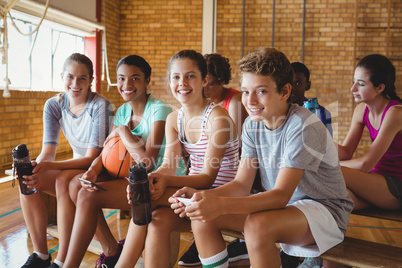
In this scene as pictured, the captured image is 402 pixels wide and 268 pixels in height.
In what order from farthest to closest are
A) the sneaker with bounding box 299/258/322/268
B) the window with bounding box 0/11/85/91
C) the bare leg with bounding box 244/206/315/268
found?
the window with bounding box 0/11/85/91 → the sneaker with bounding box 299/258/322/268 → the bare leg with bounding box 244/206/315/268

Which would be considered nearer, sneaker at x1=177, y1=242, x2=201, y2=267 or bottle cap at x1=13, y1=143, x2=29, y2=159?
bottle cap at x1=13, y1=143, x2=29, y2=159

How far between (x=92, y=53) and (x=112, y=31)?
809 millimetres

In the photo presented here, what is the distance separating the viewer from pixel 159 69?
286 inches

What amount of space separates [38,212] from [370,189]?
1.64 m

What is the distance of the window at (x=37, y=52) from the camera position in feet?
15.6

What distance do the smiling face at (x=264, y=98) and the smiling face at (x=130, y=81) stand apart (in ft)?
2.62

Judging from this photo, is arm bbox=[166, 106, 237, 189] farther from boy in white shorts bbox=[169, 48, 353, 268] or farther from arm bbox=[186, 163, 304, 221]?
arm bbox=[186, 163, 304, 221]

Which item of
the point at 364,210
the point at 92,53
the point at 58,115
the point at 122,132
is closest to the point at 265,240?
the point at 364,210

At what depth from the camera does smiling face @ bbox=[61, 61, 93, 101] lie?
2178mm

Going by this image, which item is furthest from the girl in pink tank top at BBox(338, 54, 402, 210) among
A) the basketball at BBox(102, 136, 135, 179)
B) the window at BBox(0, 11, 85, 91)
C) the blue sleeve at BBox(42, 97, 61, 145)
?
the window at BBox(0, 11, 85, 91)

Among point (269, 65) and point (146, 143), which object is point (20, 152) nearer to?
point (146, 143)

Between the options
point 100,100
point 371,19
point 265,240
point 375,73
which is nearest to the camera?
point 265,240

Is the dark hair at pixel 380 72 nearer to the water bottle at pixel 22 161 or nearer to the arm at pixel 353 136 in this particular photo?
the arm at pixel 353 136

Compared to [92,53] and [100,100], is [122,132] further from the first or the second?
[92,53]
